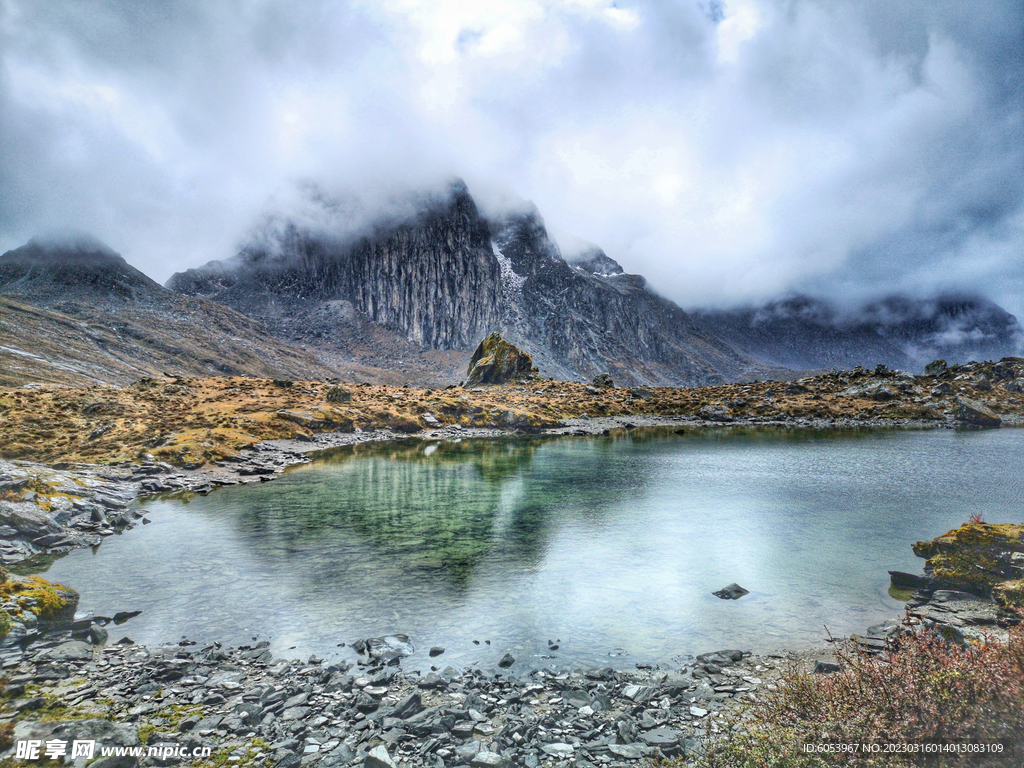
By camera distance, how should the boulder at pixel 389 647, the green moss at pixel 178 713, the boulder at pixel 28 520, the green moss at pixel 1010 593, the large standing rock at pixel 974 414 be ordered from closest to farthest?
the green moss at pixel 178 713, the boulder at pixel 389 647, the green moss at pixel 1010 593, the boulder at pixel 28 520, the large standing rock at pixel 974 414

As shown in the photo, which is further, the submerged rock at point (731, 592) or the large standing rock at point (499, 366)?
the large standing rock at point (499, 366)

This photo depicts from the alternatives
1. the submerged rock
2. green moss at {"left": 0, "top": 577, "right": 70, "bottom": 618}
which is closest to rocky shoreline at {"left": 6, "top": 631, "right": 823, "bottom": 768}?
green moss at {"left": 0, "top": 577, "right": 70, "bottom": 618}

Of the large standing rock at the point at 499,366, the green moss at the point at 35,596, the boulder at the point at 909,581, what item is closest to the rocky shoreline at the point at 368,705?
the green moss at the point at 35,596

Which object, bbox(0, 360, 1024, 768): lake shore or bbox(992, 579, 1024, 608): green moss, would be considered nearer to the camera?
bbox(0, 360, 1024, 768): lake shore

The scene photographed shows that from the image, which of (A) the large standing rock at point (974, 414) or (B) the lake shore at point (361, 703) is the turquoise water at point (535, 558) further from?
(A) the large standing rock at point (974, 414)

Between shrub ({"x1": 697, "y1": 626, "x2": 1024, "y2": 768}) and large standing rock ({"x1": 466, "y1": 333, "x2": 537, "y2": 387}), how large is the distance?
479 feet

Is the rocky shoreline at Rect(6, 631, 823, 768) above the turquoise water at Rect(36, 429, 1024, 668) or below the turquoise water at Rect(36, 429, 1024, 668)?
above

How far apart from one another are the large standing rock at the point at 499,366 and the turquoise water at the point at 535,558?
107360 millimetres

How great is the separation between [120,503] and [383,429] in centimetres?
5253

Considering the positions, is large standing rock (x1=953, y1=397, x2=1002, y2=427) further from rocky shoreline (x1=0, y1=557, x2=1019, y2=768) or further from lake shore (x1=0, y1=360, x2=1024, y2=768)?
rocky shoreline (x1=0, y1=557, x2=1019, y2=768)

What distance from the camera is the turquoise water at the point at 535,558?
15.4m

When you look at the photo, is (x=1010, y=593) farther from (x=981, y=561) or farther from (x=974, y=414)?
(x=974, y=414)

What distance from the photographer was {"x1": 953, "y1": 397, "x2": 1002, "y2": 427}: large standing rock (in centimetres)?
9225

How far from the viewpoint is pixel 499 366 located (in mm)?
155500
